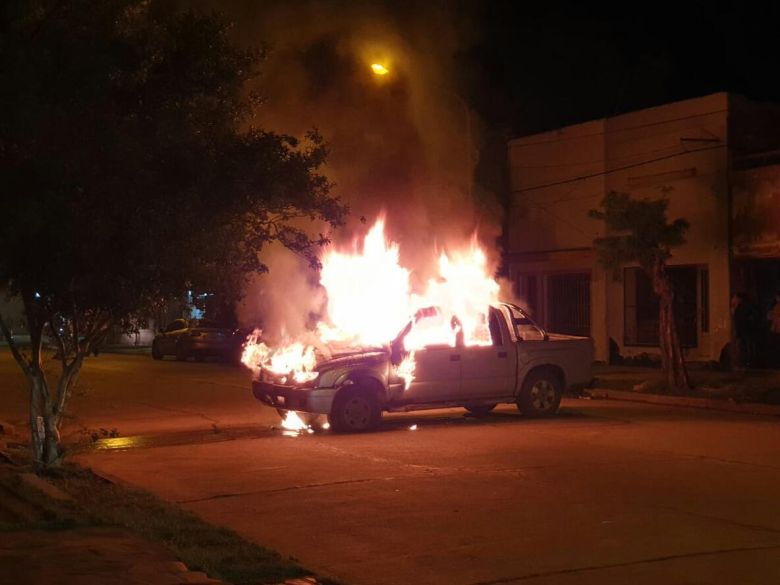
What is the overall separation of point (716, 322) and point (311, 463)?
13.8 m

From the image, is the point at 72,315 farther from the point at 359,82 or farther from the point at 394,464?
the point at 359,82

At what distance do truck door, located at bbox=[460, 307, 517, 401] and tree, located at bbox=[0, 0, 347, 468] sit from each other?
15.0ft

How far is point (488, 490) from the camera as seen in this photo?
8812mm

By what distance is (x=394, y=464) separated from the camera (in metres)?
10.3

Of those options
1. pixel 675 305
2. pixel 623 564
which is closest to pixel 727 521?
pixel 623 564

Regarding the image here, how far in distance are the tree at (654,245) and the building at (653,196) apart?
2504 mm

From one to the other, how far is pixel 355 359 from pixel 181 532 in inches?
231

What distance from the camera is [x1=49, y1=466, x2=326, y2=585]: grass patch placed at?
20.0 feet

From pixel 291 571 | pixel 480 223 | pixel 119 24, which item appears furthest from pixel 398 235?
pixel 291 571

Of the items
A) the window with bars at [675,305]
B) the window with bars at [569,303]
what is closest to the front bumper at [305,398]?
the window with bars at [675,305]

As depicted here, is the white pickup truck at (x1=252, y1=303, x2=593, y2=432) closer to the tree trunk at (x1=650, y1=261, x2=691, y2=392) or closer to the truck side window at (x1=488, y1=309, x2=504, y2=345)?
the truck side window at (x1=488, y1=309, x2=504, y2=345)

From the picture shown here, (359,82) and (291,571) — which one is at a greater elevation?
(359,82)

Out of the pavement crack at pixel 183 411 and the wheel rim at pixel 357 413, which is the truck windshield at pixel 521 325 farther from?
the pavement crack at pixel 183 411

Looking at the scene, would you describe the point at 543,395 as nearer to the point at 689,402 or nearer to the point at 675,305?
the point at 689,402
